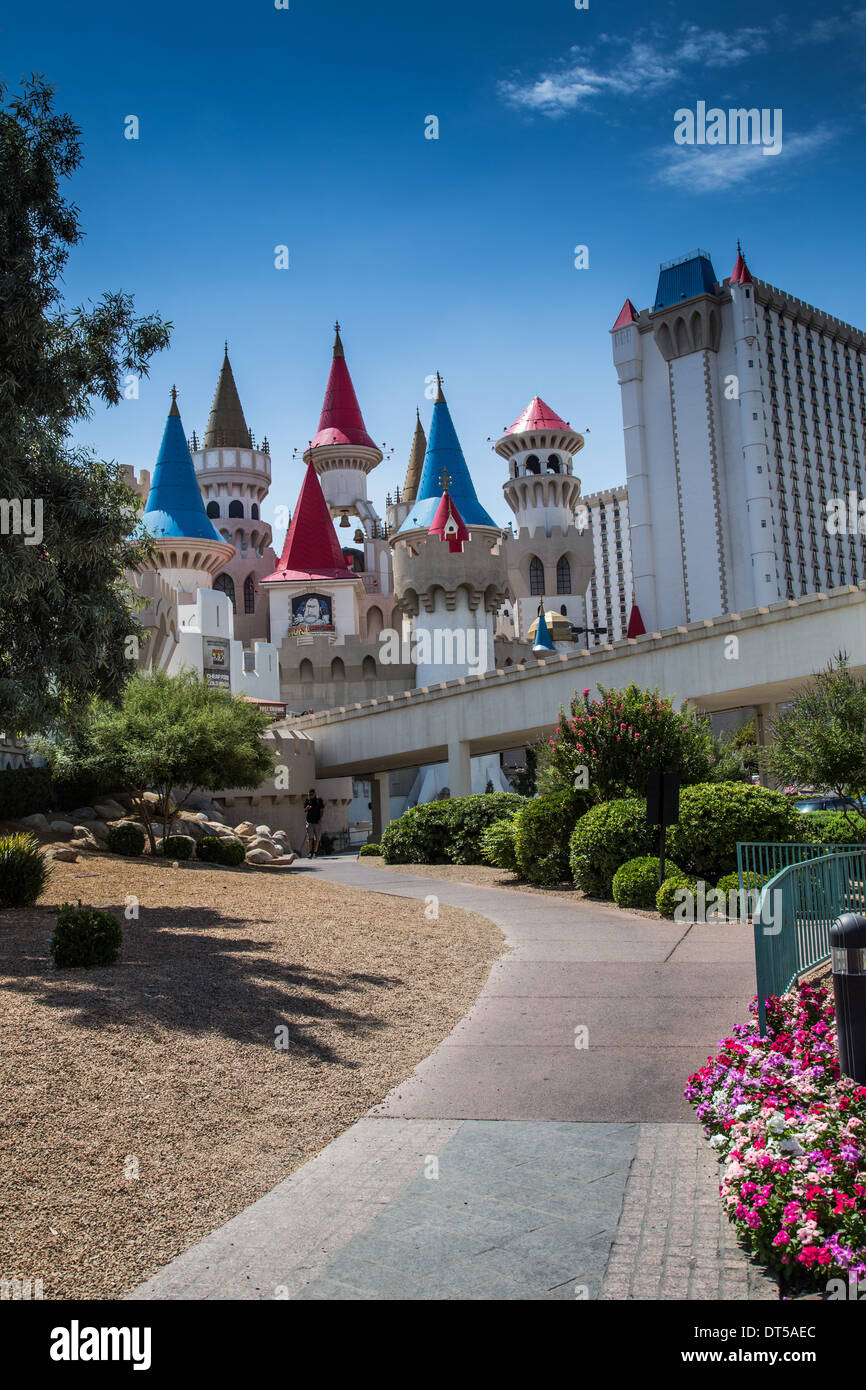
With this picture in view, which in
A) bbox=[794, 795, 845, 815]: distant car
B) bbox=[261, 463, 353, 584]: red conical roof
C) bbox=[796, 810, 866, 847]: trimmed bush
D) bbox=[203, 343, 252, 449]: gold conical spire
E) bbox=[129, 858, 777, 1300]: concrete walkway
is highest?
bbox=[203, 343, 252, 449]: gold conical spire

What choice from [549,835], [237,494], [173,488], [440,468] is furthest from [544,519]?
[549,835]

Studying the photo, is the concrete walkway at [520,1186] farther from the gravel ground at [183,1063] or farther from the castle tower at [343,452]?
the castle tower at [343,452]

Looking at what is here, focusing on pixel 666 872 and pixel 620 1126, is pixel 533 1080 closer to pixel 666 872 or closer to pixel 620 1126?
pixel 620 1126

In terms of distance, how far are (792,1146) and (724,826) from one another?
511 inches

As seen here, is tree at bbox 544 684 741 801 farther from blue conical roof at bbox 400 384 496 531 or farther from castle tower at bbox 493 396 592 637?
castle tower at bbox 493 396 592 637

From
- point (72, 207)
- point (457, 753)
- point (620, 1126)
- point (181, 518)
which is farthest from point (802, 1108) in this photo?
point (181, 518)

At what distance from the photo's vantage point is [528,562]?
85.5 m

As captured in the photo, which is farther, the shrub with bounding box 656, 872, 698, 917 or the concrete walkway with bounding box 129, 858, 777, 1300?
the shrub with bounding box 656, 872, 698, 917

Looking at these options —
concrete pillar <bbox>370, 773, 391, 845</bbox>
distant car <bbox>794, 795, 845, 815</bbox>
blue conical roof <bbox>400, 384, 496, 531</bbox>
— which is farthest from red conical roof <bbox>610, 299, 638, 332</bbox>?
distant car <bbox>794, 795, 845, 815</bbox>

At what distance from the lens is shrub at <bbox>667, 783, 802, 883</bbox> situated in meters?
17.6

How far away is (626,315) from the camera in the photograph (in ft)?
293

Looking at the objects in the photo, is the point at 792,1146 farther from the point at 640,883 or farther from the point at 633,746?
the point at 633,746

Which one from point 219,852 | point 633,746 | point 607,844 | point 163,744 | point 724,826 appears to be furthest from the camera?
point 219,852

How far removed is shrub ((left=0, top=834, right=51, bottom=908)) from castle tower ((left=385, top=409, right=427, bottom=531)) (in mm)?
74473
